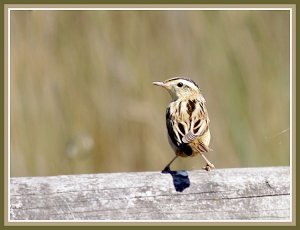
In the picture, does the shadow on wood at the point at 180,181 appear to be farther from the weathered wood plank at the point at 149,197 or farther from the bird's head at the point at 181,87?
the bird's head at the point at 181,87

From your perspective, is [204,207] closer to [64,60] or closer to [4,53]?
[4,53]

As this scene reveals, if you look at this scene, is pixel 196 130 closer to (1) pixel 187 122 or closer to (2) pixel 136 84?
(1) pixel 187 122

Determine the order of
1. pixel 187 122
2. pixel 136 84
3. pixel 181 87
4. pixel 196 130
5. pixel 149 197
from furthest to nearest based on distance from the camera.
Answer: pixel 136 84
pixel 181 87
pixel 187 122
pixel 196 130
pixel 149 197

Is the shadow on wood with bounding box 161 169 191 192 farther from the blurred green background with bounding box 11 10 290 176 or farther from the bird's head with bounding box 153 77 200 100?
the blurred green background with bounding box 11 10 290 176

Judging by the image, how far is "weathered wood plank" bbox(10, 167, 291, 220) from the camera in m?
3.77

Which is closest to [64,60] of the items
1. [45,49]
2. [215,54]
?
[45,49]

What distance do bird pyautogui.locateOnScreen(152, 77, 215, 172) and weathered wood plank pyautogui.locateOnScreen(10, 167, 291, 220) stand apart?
0.33 m

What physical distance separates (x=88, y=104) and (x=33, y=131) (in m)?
0.51

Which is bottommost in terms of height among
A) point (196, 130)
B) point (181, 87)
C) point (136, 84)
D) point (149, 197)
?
point (149, 197)

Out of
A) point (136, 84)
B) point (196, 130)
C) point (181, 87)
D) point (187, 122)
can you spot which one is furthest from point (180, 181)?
point (136, 84)

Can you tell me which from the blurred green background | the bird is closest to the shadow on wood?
the bird

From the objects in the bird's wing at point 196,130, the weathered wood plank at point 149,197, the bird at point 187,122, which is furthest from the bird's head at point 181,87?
the weathered wood plank at point 149,197

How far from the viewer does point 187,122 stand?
4617 millimetres

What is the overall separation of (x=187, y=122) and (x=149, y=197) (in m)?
0.88
